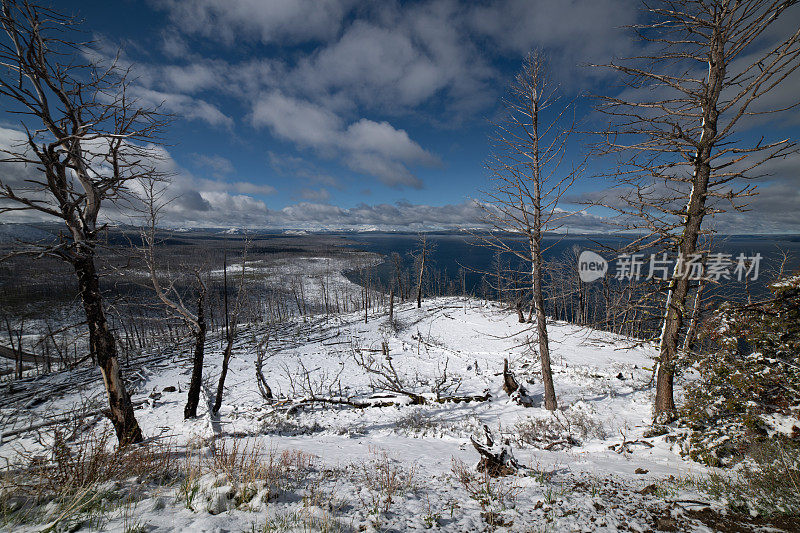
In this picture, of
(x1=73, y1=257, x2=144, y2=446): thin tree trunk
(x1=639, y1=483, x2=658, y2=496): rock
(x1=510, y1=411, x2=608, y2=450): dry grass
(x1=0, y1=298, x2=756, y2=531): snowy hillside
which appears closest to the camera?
(x1=0, y1=298, x2=756, y2=531): snowy hillside

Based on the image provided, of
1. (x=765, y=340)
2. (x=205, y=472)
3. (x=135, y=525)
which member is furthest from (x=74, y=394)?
(x=765, y=340)

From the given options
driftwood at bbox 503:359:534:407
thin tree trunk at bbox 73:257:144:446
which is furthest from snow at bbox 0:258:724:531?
thin tree trunk at bbox 73:257:144:446

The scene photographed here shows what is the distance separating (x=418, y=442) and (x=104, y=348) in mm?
7497

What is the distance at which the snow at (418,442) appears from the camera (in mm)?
3227

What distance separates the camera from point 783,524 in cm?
295

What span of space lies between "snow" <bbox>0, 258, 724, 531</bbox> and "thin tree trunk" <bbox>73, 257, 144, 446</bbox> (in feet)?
3.31

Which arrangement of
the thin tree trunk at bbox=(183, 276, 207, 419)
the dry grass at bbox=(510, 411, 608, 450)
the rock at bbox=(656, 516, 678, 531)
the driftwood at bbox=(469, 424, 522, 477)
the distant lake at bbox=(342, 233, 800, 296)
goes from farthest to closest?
the thin tree trunk at bbox=(183, 276, 207, 419) < the distant lake at bbox=(342, 233, 800, 296) < the dry grass at bbox=(510, 411, 608, 450) < the driftwood at bbox=(469, 424, 522, 477) < the rock at bbox=(656, 516, 678, 531)

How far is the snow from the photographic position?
10.6 ft

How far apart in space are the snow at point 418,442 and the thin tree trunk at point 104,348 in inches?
39.7

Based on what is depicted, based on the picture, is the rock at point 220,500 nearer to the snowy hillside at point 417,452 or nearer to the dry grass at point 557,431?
the snowy hillside at point 417,452

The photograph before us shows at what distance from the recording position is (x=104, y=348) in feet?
20.3

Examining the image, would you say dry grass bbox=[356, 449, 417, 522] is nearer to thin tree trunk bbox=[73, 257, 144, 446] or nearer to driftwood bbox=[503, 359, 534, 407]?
thin tree trunk bbox=[73, 257, 144, 446]

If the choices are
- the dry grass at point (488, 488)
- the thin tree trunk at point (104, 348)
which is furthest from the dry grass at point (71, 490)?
the dry grass at point (488, 488)

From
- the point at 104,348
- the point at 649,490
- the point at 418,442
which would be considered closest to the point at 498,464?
the point at 649,490
